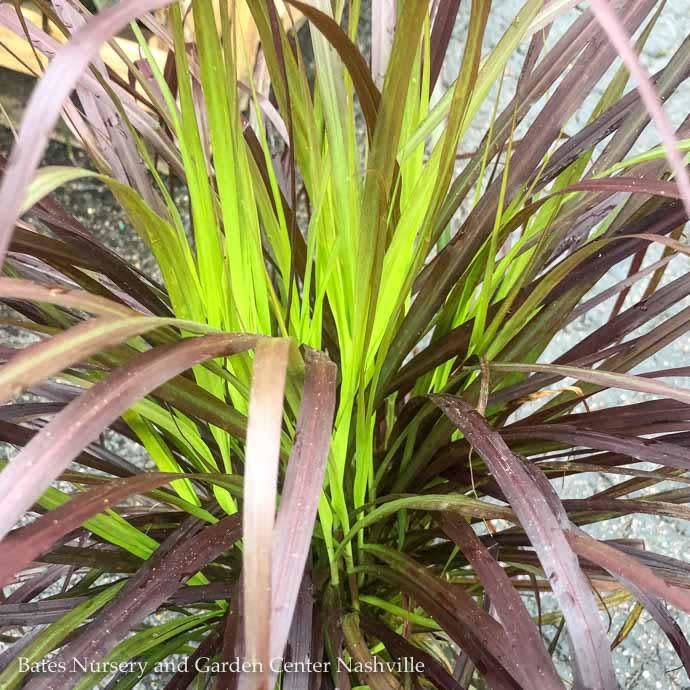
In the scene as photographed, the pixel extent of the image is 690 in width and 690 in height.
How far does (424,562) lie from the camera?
0.48 metres

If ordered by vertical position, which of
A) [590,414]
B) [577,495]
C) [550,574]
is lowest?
[550,574]

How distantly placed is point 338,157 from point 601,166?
19cm

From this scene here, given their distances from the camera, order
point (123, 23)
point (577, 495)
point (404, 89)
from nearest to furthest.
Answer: point (123, 23)
point (404, 89)
point (577, 495)

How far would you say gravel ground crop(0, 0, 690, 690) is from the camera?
738mm

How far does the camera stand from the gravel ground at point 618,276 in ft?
2.42

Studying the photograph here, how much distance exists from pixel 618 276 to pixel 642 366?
0.12 metres

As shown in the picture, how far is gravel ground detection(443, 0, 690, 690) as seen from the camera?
0.74m

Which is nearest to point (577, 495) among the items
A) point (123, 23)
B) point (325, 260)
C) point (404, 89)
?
point (325, 260)

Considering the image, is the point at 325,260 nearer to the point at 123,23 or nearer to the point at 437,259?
the point at 437,259

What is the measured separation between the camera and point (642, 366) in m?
0.86

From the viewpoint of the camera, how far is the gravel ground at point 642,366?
74 centimetres

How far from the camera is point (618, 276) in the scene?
91 cm

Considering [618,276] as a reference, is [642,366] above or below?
below

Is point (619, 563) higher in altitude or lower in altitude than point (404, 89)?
lower
